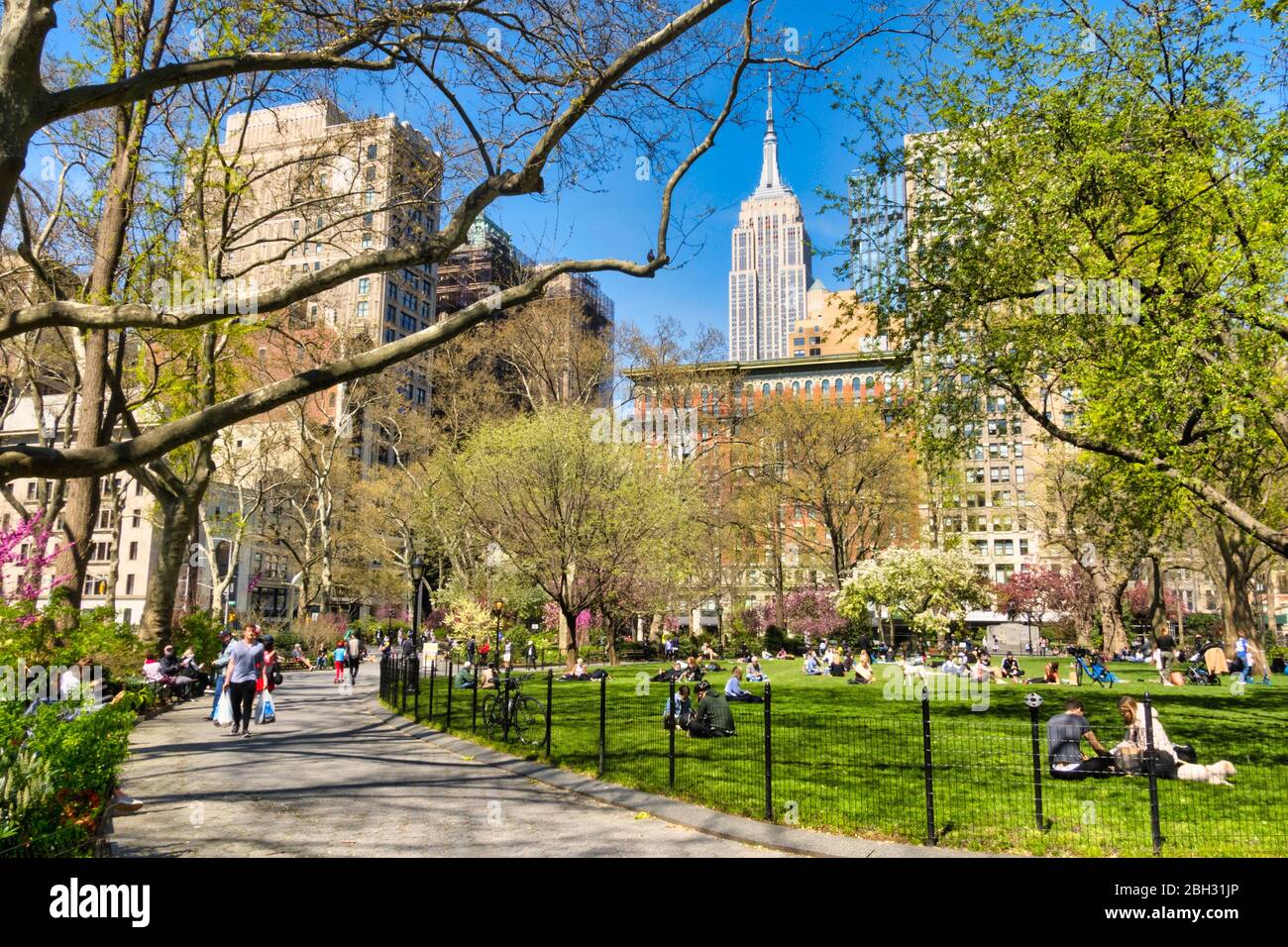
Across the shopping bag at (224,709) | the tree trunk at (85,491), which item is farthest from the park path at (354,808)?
the tree trunk at (85,491)

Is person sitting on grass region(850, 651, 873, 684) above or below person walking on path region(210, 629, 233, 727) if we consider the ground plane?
below

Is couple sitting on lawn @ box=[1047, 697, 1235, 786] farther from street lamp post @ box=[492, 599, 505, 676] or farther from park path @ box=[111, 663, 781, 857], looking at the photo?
street lamp post @ box=[492, 599, 505, 676]

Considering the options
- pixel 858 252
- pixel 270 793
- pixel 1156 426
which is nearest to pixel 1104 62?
pixel 858 252

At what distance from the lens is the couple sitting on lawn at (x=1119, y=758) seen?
31.4 ft

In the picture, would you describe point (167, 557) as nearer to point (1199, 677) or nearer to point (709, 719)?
point (709, 719)

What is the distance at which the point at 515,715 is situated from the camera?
13969 millimetres

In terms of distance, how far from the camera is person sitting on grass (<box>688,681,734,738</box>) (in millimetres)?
13109

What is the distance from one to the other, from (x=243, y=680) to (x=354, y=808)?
732cm

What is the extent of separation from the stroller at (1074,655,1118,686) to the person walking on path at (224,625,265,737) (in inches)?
976

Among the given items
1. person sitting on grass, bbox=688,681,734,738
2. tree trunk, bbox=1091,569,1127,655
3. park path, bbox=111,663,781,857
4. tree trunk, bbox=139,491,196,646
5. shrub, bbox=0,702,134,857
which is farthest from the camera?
tree trunk, bbox=1091,569,1127,655

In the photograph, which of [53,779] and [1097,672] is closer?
[53,779]

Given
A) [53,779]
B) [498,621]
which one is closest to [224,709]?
[53,779]

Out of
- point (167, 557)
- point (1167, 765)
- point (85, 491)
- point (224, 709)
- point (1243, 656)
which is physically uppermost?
point (85, 491)

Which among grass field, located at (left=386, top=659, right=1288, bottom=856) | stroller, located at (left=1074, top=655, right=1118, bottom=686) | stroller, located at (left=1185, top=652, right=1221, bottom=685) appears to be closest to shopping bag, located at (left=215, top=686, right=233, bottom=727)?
grass field, located at (left=386, top=659, right=1288, bottom=856)
